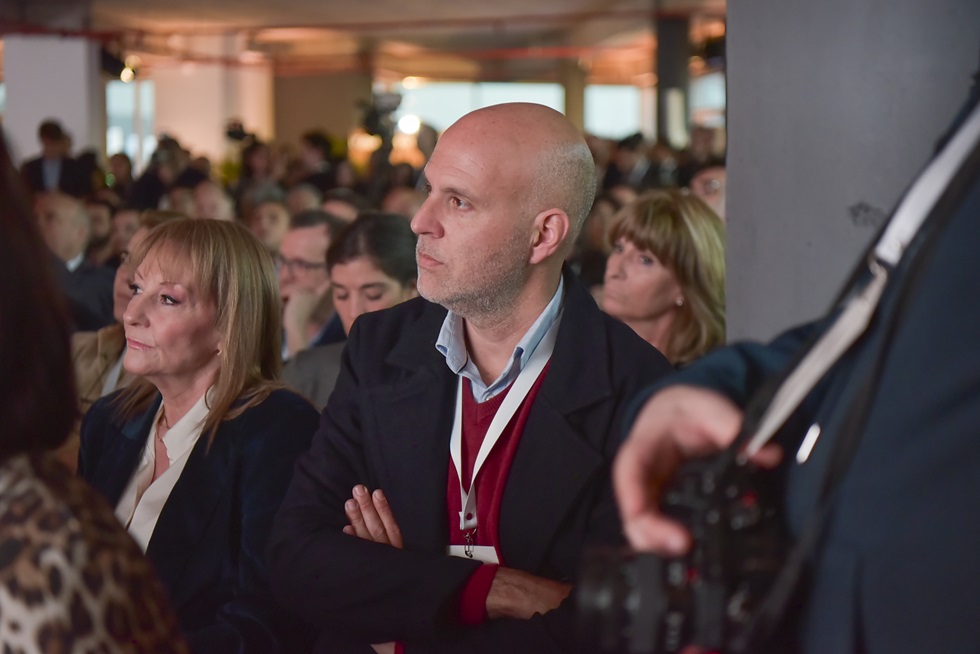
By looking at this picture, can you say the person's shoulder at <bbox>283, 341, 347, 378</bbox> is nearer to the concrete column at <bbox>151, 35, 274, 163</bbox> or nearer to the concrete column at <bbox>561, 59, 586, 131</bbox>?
the concrete column at <bbox>151, 35, 274, 163</bbox>

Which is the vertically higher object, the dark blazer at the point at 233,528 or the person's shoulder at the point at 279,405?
the person's shoulder at the point at 279,405

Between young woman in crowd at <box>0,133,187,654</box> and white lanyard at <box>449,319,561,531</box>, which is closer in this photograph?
young woman in crowd at <box>0,133,187,654</box>

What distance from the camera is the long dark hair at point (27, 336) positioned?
1109 millimetres

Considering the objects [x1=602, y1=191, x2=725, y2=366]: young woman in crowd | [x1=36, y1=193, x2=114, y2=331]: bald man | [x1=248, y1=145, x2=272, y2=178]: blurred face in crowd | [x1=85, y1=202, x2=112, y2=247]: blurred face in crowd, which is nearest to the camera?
[x1=602, y1=191, x2=725, y2=366]: young woman in crowd

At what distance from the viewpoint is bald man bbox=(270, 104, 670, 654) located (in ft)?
6.30

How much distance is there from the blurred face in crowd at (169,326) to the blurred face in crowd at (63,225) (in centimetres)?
350

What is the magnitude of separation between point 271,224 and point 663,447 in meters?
5.70

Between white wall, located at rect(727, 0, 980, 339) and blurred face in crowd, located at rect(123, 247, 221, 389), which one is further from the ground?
white wall, located at rect(727, 0, 980, 339)

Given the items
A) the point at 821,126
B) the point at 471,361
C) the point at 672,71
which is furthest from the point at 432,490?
the point at 672,71

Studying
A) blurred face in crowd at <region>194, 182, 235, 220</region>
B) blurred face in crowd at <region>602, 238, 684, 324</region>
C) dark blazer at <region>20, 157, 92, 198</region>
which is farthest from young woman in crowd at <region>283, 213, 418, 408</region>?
dark blazer at <region>20, 157, 92, 198</region>

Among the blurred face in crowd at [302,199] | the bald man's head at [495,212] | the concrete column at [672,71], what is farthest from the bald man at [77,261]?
the concrete column at [672,71]

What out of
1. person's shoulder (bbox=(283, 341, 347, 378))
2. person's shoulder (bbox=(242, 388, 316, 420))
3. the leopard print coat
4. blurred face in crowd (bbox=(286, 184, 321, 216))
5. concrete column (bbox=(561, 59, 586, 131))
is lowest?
person's shoulder (bbox=(283, 341, 347, 378))

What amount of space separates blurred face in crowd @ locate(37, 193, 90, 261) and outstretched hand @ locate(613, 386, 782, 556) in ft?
17.0

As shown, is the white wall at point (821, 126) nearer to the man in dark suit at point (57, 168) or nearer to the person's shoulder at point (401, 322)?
the person's shoulder at point (401, 322)
